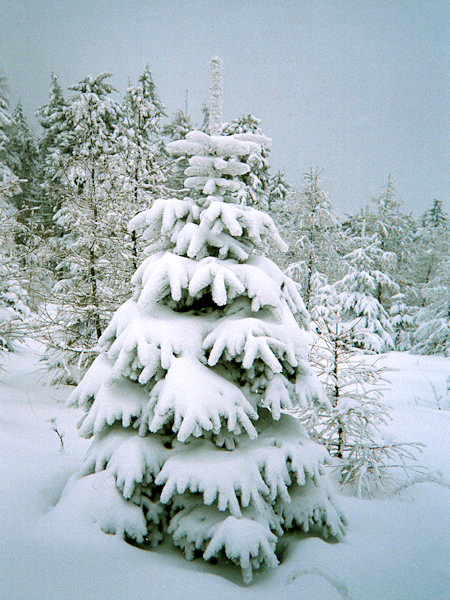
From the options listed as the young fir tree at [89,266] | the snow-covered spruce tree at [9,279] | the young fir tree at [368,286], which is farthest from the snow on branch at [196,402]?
the young fir tree at [368,286]

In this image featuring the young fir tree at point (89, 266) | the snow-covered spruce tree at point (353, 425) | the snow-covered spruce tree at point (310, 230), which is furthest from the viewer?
the snow-covered spruce tree at point (310, 230)

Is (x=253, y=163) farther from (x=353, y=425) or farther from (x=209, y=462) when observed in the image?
(x=209, y=462)

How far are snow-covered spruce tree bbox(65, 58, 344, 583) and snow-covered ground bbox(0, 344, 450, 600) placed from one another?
20 cm

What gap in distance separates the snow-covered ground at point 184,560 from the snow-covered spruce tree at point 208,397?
0.20m

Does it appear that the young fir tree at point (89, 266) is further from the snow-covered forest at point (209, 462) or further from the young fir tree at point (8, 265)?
the snow-covered forest at point (209, 462)

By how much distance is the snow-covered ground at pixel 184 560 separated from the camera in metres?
2.59

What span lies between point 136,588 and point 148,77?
24.7 metres

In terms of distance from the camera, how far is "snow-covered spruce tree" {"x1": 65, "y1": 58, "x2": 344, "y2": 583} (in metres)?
2.99

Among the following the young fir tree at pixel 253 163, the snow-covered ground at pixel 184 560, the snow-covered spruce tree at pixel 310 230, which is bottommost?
the snow-covered ground at pixel 184 560

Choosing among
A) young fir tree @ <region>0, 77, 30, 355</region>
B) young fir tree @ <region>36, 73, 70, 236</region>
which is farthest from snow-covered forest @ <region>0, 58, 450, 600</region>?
young fir tree @ <region>36, 73, 70, 236</region>

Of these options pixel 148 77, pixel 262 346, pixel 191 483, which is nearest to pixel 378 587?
pixel 191 483

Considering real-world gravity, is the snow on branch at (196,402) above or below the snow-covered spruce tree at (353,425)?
above

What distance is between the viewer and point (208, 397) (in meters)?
2.98

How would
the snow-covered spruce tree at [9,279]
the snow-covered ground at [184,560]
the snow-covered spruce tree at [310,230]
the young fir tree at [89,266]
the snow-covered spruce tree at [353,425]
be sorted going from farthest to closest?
1. the snow-covered spruce tree at [310,230]
2. the young fir tree at [89,266]
3. the snow-covered spruce tree at [9,279]
4. the snow-covered spruce tree at [353,425]
5. the snow-covered ground at [184,560]
